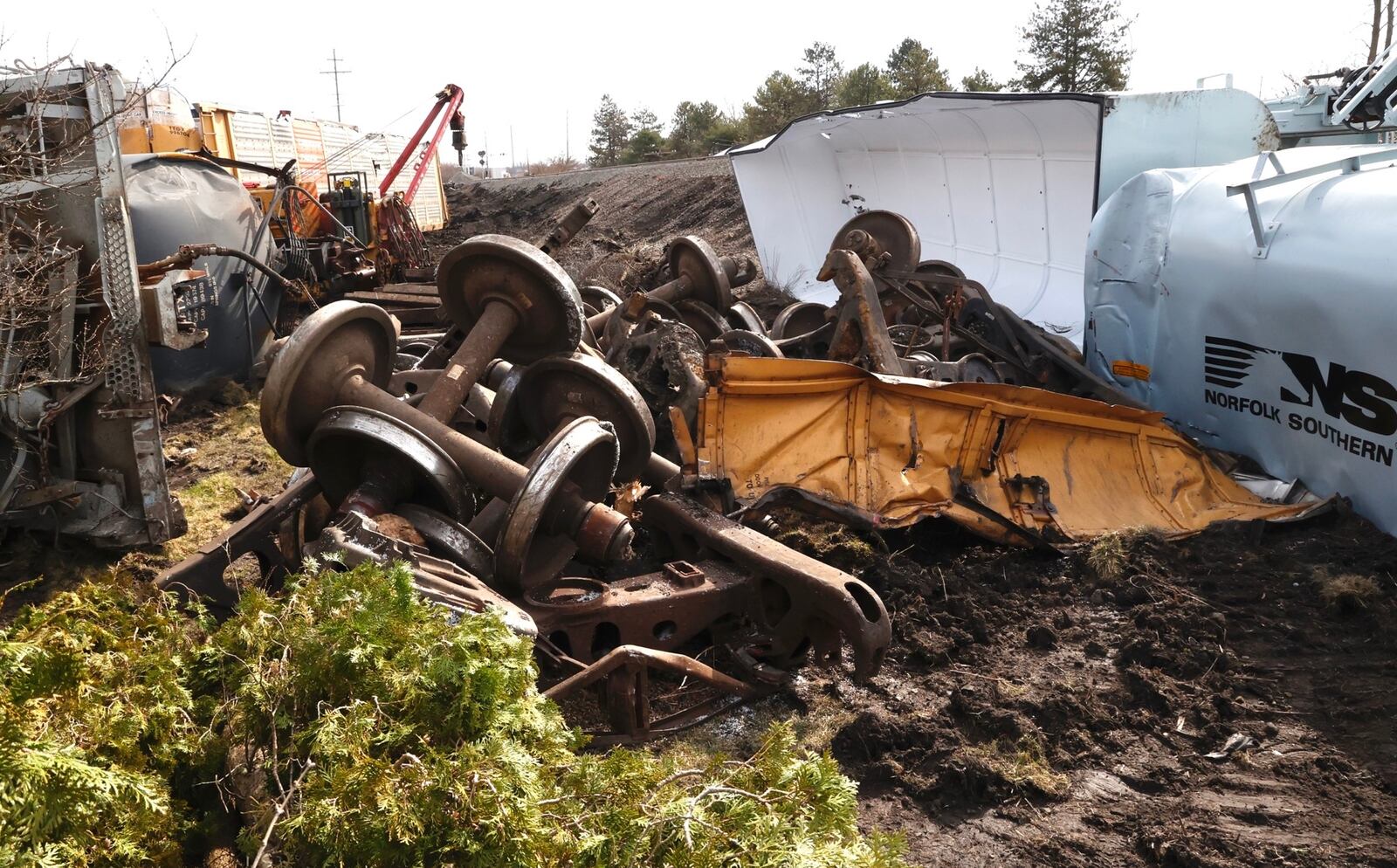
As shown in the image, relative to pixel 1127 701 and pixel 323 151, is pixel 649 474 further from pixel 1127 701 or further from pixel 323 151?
pixel 323 151

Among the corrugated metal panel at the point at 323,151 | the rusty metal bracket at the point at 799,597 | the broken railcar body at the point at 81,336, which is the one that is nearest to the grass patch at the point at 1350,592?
the rusty metal bracket at the point at 799,597

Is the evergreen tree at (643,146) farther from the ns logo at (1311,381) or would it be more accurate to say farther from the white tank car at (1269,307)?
the ns logo at (1311,381)

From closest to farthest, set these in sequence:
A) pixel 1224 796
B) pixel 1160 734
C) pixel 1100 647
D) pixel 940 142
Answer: pixel 1224 796 → pixel 1160 734 → pixel 1100 647 → pixel 940 142

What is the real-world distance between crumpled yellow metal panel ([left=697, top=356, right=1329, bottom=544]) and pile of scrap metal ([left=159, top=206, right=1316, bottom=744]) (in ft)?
0.04

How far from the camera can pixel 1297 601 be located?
4.88m

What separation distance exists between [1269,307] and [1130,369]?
153cm

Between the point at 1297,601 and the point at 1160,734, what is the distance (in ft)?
5.12

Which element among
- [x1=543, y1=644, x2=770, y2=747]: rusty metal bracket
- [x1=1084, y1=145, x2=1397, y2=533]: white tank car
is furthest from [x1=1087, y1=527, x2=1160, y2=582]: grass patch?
[x1=543, y1=644, x2=770, y2=747]: rusty metal bracket

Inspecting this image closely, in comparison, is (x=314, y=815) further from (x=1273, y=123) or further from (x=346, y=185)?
(x=346, y=185)

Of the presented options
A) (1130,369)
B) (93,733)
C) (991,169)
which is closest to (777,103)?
(991,169)

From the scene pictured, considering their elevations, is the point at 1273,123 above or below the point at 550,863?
above

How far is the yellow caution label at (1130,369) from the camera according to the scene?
283 inches

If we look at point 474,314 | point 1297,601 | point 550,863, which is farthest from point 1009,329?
point 550,863

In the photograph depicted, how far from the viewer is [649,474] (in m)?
5.41
